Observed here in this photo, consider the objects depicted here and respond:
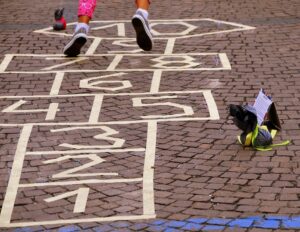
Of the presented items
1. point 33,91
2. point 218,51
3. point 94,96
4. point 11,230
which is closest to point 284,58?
point 218,51

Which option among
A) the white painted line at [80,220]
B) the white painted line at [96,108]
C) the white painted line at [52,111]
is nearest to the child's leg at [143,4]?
the white painted line at [96,108]

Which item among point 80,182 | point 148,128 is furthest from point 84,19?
point 80,182

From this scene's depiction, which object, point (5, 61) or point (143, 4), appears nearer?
point (143, 4)

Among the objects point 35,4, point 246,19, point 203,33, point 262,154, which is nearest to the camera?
point 262,154

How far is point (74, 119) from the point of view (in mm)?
6309

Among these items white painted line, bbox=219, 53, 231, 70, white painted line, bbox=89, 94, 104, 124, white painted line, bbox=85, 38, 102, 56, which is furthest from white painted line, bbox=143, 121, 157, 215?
white painted line, bbox=85, 38, 102, 56

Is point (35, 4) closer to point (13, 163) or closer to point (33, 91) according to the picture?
point (33, 91)

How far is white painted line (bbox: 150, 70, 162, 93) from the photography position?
7.08m

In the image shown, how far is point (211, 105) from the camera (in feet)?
21.4

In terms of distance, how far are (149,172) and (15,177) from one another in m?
0.98

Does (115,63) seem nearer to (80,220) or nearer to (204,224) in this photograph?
(80,220)

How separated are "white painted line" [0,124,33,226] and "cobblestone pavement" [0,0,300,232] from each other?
13 mm

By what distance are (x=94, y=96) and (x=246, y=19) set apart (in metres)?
3.74

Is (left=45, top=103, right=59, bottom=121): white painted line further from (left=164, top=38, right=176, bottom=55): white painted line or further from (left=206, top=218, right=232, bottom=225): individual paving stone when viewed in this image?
(left=206, top=218, right=232, bottom=225): individual paving stone
